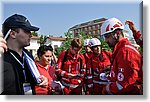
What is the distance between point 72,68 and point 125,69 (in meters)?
0.51

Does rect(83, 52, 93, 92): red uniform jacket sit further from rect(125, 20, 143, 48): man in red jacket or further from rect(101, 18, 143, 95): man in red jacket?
rect(125, 20, 143, 48): man in red jacket

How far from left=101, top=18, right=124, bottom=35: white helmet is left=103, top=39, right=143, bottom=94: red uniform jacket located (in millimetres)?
137

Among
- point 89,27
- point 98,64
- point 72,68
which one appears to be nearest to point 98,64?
point 98,64

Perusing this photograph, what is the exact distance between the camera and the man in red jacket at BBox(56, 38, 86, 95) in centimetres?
285

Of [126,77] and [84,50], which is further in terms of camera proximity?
[84,50]

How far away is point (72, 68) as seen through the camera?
2865 millimetres

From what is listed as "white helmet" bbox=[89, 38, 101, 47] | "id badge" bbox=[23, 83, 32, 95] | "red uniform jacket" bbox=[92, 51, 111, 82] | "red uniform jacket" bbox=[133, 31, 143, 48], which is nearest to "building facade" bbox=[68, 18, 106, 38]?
"white helmet" bbox=[89, 38, 101, 47]

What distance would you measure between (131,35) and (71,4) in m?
0.63

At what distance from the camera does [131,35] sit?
276 centimetres

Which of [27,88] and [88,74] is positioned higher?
[88,74]

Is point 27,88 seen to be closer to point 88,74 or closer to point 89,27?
point 88,74

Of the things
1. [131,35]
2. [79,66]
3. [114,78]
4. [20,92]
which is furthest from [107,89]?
[20,92]

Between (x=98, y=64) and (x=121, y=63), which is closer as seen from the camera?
(x=121, y=63)
